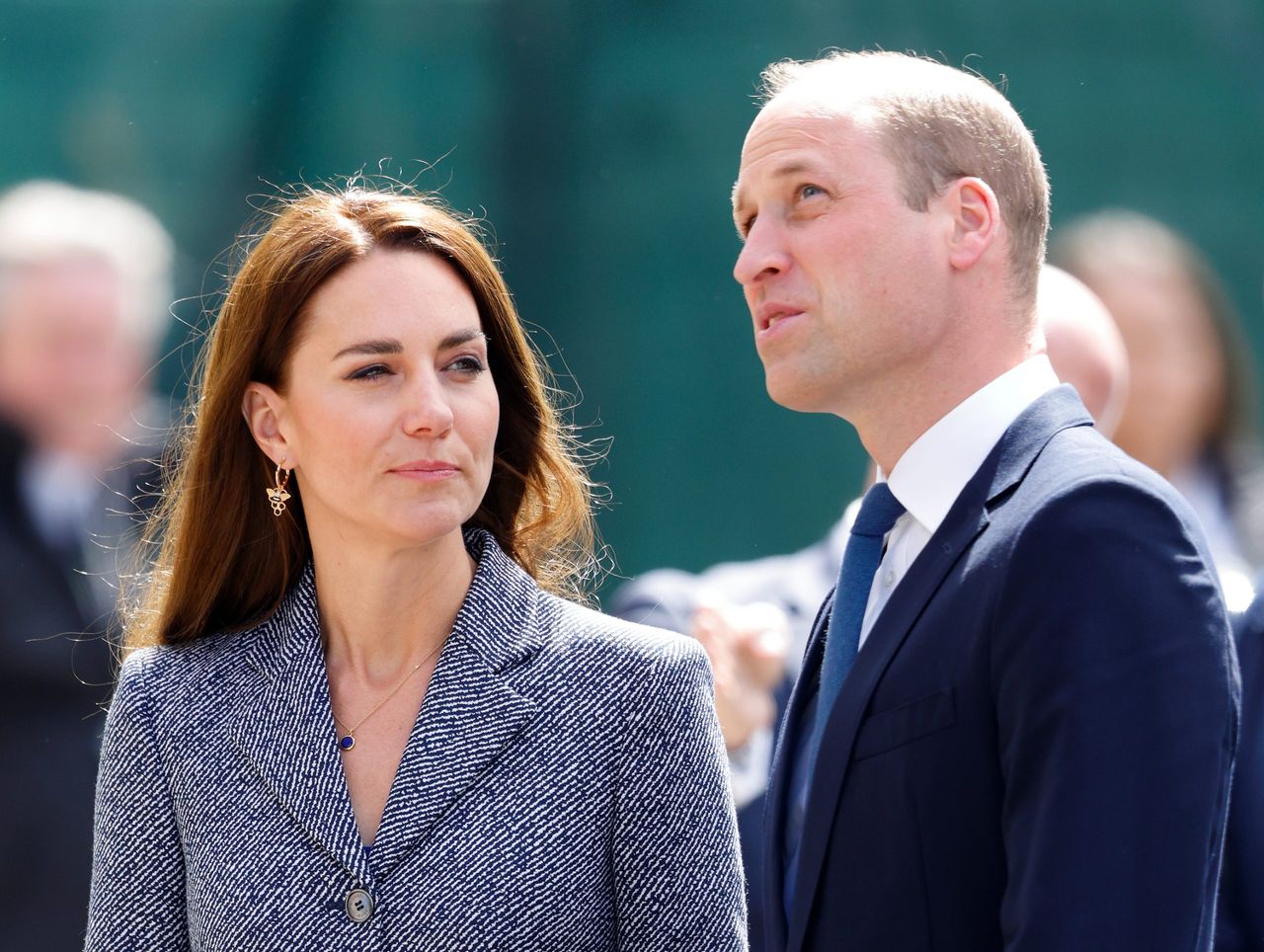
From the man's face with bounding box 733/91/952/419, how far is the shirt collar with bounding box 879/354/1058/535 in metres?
0.08

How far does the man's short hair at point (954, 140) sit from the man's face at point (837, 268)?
0.02m

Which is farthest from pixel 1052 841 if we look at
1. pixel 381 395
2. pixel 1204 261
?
pixel 1204 261

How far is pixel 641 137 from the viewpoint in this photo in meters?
4.08

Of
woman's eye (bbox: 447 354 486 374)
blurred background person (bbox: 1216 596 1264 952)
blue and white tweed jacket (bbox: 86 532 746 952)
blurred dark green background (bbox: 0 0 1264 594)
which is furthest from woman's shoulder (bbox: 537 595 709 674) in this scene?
blurred dark green background (bbox: 0 0 1264 594)

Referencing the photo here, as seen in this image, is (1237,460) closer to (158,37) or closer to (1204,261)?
(1204,261)

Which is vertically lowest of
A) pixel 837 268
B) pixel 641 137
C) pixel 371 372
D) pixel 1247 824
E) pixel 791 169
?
pixel 1247 824

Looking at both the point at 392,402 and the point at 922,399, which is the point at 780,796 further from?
the point at 392,402

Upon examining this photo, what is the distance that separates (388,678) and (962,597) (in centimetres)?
96

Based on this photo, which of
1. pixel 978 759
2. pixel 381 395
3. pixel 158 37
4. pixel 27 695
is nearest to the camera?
pixel 978 759

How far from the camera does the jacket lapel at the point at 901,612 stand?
5.60ft

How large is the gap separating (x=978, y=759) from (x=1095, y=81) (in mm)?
2958

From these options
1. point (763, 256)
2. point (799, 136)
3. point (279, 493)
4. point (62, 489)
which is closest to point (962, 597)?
point (763, 256)

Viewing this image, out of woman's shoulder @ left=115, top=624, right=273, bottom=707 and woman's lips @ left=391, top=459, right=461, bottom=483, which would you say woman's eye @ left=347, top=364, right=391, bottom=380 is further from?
woman's shoulder @ left=115, top=624, right=273, bottom=707

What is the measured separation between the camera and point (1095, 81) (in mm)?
4137
